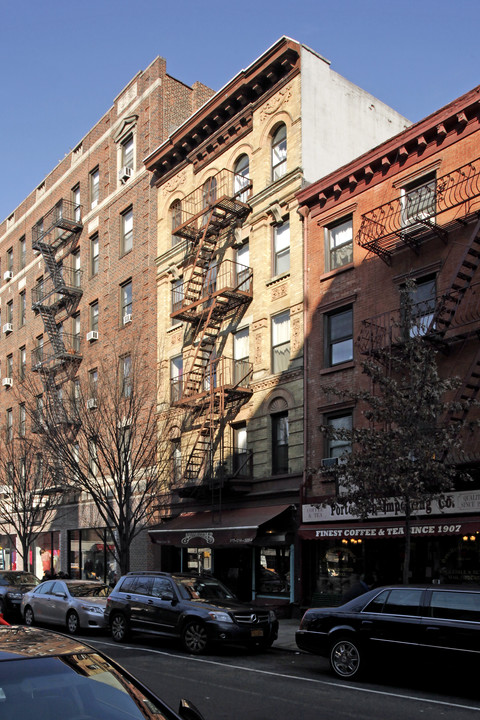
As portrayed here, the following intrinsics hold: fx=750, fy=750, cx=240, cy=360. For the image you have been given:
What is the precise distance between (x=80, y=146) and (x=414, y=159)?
22630 mm

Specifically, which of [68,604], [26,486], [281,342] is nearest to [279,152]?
[281,342]

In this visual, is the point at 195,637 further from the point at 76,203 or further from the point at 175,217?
the point at 76,203

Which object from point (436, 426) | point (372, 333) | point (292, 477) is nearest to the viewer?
point (436, 426)

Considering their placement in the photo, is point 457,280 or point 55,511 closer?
point 457,280

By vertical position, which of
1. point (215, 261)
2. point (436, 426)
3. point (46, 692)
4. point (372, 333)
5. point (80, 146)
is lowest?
point (46, 692)

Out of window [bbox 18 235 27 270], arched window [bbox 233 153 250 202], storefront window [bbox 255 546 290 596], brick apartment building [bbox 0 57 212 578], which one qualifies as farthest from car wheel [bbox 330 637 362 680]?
window [bbox 18 235 27 270]

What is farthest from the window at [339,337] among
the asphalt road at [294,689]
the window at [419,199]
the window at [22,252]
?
the window at [22,252]

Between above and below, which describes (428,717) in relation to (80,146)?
below

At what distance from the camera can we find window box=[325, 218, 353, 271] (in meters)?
21.6

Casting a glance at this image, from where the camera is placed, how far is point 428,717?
351 inches

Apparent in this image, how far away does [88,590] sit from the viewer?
18812 millimetres

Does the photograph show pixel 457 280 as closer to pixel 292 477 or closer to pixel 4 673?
pixel 292 477

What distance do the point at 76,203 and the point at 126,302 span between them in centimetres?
848

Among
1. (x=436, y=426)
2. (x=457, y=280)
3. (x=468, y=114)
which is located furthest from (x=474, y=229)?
(x=436, y=426)
